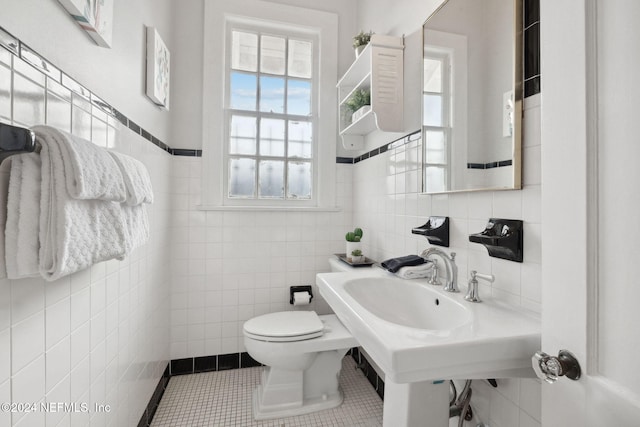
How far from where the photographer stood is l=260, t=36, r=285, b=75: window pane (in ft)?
6.90

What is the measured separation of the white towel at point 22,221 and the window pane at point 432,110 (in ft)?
4.31

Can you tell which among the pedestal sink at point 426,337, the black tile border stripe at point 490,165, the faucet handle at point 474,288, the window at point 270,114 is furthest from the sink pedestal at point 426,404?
the window at point 270,114

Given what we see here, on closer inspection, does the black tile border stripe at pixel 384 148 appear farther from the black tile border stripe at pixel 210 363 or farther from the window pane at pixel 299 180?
the black tile border stripe at pixel 210 363

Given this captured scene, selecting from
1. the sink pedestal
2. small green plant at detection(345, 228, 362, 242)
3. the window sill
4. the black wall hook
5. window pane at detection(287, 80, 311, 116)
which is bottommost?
the sink pedestal

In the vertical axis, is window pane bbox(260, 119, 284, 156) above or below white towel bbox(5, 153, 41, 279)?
above

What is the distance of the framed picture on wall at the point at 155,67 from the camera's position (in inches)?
55.2

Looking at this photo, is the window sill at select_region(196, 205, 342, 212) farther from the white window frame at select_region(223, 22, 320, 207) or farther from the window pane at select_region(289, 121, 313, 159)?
the window pane at select_region(289, 121, 313, 159)

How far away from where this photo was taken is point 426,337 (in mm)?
662

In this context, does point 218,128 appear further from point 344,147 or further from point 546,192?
point 546,192

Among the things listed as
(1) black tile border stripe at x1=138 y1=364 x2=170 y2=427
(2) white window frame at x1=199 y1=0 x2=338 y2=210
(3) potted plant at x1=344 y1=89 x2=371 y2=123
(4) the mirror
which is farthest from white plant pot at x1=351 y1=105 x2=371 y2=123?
(1) black tile border stripe at x1=138 y1=364 x2=170 y2=427

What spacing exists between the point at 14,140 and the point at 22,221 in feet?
0.58

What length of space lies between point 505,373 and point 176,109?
2160 millimetres

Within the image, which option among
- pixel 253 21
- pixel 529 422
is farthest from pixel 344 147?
pixel 529 422

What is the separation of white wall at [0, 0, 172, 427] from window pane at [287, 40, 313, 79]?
87 centimetres
